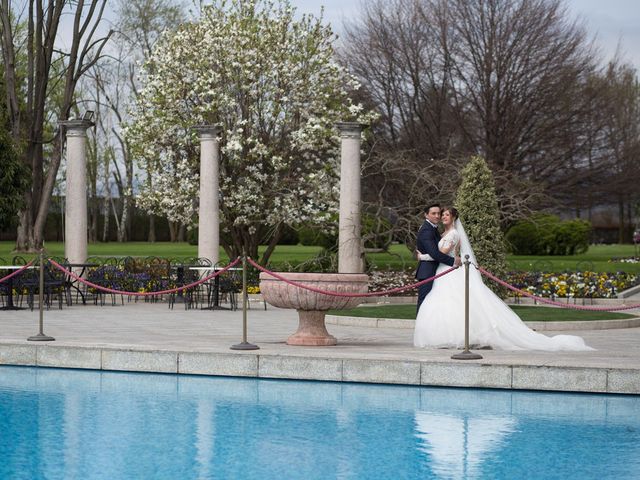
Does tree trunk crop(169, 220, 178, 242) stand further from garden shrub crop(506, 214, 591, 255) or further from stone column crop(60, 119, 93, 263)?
stone column crop(60, 119, 93, 263)

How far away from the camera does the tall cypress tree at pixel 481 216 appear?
57.7 feet

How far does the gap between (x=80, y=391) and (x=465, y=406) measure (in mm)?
3809

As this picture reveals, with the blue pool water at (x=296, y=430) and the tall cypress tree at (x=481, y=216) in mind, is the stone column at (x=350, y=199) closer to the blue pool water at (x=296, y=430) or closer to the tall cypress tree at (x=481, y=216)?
the tall cypress tree at (x=481, y=216)

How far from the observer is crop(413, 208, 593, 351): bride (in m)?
12.5

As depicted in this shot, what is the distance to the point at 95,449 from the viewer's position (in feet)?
25.3

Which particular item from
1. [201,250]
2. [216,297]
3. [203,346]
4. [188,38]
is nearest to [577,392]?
[203,346]

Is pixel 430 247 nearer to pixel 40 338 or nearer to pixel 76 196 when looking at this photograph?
pixel 40 338

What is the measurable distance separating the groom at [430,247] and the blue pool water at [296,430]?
251 cm

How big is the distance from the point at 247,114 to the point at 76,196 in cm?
631

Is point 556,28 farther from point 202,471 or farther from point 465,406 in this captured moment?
point 202,471

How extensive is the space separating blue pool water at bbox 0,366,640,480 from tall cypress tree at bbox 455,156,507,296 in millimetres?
7131

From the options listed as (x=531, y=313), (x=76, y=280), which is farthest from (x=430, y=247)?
(x=76, y=280)

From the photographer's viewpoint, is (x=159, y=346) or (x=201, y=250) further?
(x=201, y=250)

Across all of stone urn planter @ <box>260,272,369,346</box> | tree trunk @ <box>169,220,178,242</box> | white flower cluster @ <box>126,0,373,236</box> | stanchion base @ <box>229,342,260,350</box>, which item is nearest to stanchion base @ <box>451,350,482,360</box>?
stone urn planter @ <box>260,272,369,346</box>
